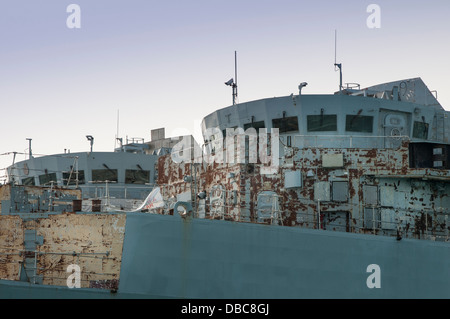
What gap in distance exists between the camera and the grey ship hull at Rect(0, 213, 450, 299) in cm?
1433

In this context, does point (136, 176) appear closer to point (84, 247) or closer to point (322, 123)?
point (322, 123)

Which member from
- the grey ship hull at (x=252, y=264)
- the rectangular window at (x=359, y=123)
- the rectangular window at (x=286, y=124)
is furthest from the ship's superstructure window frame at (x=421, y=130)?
the grey ship hull at (x=252, y=264)

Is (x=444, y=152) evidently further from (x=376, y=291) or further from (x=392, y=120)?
(x=376, y=291)

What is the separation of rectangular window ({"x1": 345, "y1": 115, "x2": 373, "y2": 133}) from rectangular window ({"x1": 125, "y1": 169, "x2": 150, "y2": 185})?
17.3 m

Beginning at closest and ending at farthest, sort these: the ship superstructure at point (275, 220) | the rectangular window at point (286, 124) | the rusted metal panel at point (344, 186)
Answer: the ship superstructure at point (275, 220) → the rusted metal panel at point (344, 186) → the rectangular window at point (286, 124)

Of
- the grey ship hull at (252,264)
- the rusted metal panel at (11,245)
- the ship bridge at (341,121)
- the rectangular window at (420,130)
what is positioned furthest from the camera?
the rectangular window at (420,130)

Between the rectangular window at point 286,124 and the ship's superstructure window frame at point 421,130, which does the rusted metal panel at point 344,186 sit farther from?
the ship's superstructure window frame at point 421,130

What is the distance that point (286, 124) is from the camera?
18.9 m

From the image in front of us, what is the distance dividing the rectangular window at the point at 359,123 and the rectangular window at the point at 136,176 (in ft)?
56.7

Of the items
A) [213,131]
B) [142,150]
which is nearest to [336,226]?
[213,131]

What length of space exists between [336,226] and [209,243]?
Result: 4219 mm

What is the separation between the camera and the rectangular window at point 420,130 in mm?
19844

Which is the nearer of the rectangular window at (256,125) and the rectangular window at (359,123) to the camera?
the rectangular window at (359,123)

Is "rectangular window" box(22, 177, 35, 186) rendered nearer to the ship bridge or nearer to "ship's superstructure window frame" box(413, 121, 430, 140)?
the ship bridge
